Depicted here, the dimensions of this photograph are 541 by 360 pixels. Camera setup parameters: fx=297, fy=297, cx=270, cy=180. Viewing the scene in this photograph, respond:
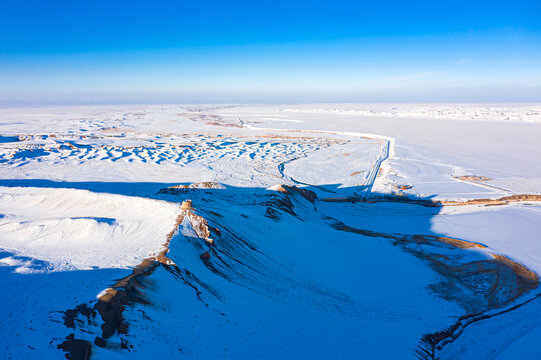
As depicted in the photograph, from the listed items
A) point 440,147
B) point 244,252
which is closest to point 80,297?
point 244,252

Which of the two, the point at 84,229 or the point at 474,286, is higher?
the point at 84,229

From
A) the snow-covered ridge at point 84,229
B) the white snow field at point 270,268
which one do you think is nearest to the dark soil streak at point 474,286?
the white snow field at point 270,268

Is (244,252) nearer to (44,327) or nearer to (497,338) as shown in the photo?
(44,327)

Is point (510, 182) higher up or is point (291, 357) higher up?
point (510, 182)

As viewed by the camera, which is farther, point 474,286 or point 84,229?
point 474,286

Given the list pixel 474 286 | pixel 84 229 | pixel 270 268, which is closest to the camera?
pixel 84 229

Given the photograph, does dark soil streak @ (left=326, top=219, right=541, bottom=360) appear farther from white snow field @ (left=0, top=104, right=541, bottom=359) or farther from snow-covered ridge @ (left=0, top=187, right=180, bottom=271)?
snow-covered ridge @ (left=0, top=187, right=180, bottom=271)

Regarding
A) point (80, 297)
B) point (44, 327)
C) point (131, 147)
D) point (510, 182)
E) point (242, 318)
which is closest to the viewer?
point (44, 327)

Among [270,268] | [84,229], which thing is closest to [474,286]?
[270,268]

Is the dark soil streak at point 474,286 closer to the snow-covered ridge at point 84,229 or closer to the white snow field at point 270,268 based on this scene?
the white snow field at point 270,268

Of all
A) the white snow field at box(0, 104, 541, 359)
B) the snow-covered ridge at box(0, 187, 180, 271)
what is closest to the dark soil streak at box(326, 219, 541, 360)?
the white snow field at box(0, 104, 541, 359)

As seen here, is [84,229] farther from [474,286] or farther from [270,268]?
[474,286]
